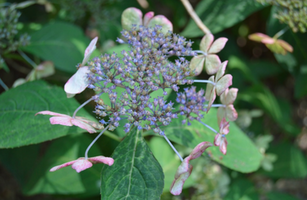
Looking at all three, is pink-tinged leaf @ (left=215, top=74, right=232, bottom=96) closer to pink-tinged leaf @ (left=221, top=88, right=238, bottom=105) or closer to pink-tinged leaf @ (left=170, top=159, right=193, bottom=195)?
pink-tinged leaf @ (left=221, top=88, right=238, bottom=105)

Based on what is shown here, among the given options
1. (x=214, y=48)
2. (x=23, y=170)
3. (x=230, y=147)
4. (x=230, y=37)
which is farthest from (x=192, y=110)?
(x=230, y=37)

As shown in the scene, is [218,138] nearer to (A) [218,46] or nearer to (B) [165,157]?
(A) [218,46]

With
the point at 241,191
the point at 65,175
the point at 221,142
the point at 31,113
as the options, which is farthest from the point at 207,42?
the point at 241,191

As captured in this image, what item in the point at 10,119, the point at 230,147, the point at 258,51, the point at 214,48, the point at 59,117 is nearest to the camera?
the point at 59,117

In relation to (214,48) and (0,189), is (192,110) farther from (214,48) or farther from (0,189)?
(0,189)

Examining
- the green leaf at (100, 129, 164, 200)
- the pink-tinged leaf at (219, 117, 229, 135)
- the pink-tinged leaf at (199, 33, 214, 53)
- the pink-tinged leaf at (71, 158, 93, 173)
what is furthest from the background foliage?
the pink-tinged leaf at (199, 33, 214, 53)
